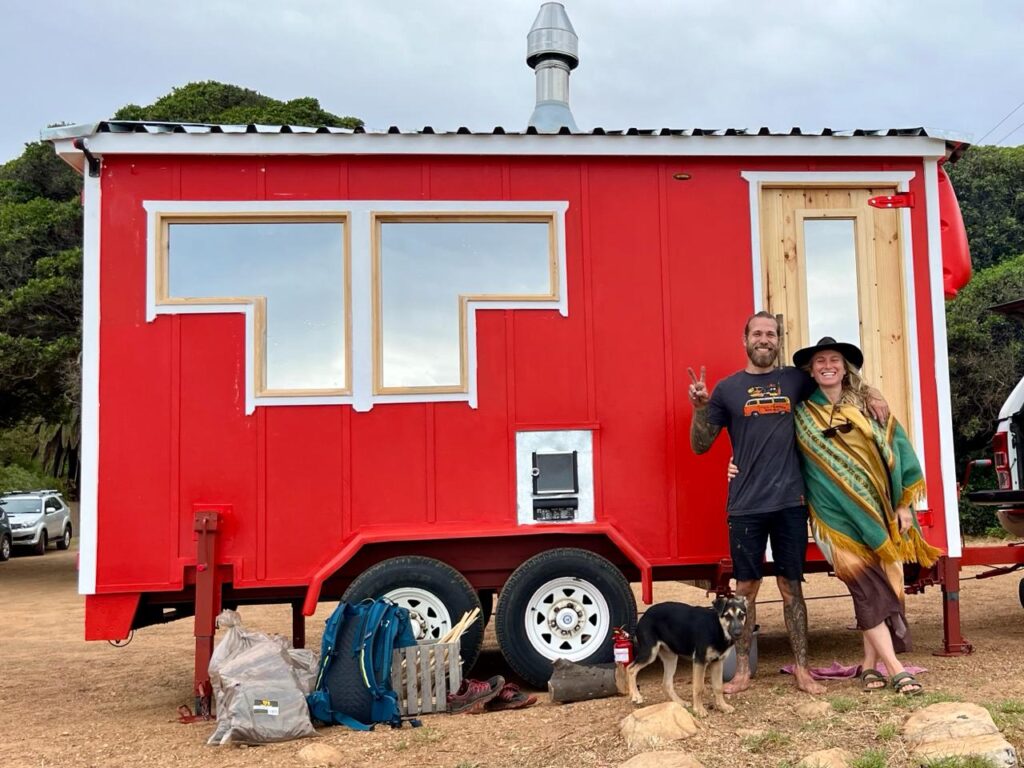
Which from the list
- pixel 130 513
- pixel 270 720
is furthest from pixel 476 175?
pixel 270 720

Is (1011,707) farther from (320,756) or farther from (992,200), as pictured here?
(992,200)

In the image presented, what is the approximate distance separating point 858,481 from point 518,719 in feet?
7.08

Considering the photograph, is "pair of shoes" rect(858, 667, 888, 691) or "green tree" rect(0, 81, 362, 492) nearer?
"pair of shoes" rect(858, 667, 888, 691)

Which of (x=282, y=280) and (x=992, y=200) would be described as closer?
(x=282, y=280)

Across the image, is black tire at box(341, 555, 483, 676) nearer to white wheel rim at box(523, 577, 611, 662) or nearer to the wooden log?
white wheel rim at box(523, 577, 611, 662)

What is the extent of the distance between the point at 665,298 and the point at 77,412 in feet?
44.4

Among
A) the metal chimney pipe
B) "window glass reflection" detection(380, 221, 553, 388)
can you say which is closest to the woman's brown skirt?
"window glass reflection" detection(380, 221, 553, 388)

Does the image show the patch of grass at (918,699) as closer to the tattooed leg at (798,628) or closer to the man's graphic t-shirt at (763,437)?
the tattooed leg at (798,628)

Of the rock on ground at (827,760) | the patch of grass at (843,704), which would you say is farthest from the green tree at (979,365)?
the rock on ground at (827,760)

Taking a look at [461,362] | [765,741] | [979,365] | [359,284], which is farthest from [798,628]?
[979,365]

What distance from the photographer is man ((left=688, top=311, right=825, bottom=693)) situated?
5.05 meters

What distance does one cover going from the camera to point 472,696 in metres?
5.24

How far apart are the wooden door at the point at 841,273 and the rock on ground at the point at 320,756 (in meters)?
3.56

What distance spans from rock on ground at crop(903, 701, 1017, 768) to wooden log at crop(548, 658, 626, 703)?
1541 mm
